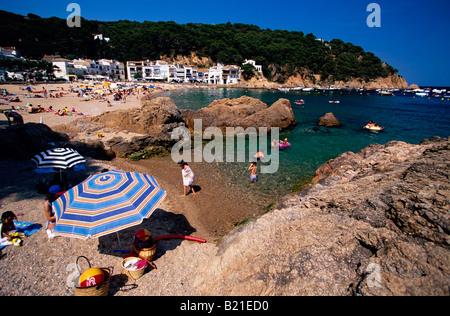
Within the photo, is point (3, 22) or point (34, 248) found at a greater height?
point (3, 22)

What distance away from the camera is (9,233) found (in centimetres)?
605

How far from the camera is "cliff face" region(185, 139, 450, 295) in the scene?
3.21 metres

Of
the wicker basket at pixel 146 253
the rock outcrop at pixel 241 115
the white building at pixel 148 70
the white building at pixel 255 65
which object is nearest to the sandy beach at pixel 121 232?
the wicker basket at pixel 146 253

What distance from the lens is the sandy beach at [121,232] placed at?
5.07 meters

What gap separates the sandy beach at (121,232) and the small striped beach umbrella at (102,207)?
1.25 metres

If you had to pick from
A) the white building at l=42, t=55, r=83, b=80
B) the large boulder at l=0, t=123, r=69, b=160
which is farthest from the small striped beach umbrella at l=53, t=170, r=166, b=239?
the white building at l=42, t=55, r=83, b=80

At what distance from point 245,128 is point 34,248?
63.2ft

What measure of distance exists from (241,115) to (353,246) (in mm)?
21873

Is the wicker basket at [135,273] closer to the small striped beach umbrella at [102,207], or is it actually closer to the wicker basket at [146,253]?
the wicker basket at [146,253]

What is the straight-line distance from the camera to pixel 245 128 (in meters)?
22.9

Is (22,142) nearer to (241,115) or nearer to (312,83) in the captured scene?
(241,115)

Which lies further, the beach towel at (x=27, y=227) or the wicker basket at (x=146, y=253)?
the beach towel at (x=27, y=227)

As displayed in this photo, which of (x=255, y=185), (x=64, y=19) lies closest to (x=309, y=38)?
(x=64, y=19)
